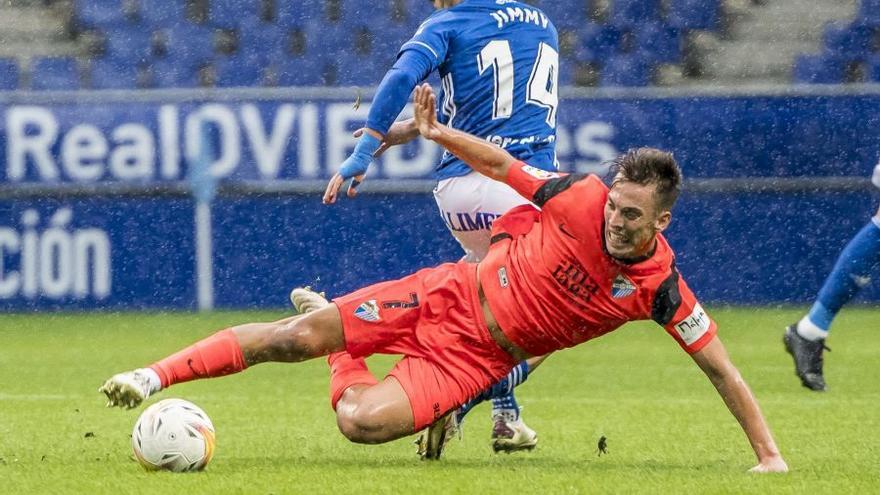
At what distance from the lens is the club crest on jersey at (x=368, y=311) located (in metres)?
5.43

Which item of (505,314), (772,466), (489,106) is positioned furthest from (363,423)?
(489,106)

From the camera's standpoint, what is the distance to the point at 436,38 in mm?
5945

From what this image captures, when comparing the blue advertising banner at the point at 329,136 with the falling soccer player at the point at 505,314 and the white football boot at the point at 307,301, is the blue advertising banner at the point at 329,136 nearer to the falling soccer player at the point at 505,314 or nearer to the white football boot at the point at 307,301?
the white football boot at the point at 307,301

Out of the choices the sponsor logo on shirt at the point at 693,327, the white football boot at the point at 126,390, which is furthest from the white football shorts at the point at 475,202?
the white football boot at the point at 126,390

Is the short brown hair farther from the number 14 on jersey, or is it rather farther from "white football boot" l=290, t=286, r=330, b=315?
"white football boot" l=290, t=286, r=330, b=315

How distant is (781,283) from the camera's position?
1155 centimetres

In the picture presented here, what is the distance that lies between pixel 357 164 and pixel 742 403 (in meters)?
1.47

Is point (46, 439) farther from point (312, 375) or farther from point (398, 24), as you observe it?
point (398, 24)

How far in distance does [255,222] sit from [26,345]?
75.5 inches

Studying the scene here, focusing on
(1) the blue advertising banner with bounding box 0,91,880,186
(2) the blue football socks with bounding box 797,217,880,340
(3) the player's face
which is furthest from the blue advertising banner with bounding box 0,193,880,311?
Result: (3) the player's face

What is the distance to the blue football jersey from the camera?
237 inches

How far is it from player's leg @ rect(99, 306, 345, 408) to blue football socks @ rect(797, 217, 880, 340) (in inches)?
127

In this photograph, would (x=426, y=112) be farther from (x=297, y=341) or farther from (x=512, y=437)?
(x=512, y=437)

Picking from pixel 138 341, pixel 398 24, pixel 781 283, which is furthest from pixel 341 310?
pixel 398 24
